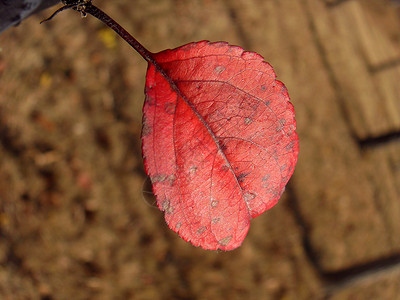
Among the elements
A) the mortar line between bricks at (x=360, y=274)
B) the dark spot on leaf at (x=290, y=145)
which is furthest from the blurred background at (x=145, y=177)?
the dark spot on leaf at (x=290, y=145)

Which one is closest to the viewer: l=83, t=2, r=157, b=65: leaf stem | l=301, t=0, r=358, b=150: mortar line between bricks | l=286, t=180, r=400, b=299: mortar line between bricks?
l=83, t=2, r=157, b=65: leaf stem

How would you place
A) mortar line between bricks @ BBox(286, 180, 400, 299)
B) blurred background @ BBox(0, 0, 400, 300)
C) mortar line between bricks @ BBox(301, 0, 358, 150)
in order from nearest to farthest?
1. blurred background @ BBox(0, 0, 400, 300)
2. mortar line between bricks @ BBox(286, 180, 400, 299)
3. mortar line between bricks @ BBox(301, 0, 358, 150)

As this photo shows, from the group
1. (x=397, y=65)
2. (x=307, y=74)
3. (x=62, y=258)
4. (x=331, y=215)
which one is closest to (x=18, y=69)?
(x=62, y=258)

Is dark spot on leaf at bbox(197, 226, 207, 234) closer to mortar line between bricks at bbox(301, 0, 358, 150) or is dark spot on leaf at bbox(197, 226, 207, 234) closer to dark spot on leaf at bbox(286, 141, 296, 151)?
dark spot on leaf at bbox(286, 141, 296, 151)

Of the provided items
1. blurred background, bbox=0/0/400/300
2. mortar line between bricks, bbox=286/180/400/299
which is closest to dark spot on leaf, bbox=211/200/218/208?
blurred background, bbox=0/0/400/300

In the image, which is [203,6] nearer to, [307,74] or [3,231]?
[307,74]

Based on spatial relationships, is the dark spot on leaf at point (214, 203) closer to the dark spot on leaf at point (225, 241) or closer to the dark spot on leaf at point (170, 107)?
the dark spot on leaf at point (225, 241)

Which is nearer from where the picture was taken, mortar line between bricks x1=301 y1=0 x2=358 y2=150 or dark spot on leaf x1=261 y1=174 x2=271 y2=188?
dark spot on leaf x1=261 y1=174 x2=271 y2=188

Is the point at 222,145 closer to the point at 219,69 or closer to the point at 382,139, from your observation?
the point at 219,69
